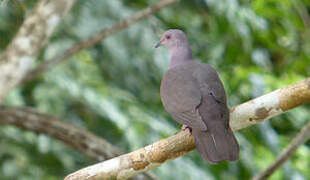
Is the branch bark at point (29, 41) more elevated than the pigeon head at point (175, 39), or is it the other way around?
the pigeon head at point (175, 39)

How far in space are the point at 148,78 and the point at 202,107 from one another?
299cm

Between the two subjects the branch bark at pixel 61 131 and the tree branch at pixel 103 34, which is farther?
the tree branch at pixel 103 34

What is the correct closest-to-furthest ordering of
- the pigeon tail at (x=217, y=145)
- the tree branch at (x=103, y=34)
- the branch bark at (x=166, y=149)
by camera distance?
the pigeon tail at (x=217, y=145), the branch bark at (x=166, y=149), the tree branch at (x=103, y=34)

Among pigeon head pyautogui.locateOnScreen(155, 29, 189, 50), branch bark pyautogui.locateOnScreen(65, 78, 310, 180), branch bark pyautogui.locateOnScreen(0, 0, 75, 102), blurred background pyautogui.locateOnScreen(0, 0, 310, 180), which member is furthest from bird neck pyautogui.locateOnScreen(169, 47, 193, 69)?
branch bark pyautogui.locateOnScreen(0, 0, 75, 102)

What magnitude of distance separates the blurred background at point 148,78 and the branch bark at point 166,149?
5.29 feet

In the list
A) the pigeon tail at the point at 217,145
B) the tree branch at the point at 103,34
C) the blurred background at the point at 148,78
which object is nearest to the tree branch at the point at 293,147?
the blurred background at the point at 148,78

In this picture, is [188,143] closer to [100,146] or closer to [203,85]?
[203,85]

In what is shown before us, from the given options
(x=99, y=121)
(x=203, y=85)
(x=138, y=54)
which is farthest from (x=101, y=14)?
(x=203, y=85)

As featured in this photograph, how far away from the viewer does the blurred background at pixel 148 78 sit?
196 inches

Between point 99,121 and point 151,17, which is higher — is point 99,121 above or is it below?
below

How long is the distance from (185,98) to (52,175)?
3.39m

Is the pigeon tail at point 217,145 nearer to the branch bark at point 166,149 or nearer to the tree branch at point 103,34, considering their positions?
the branch bark at point 166,149

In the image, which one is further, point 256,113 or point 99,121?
point 99,121

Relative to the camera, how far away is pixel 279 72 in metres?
6.32
